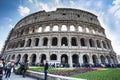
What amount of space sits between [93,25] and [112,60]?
10.6 meters

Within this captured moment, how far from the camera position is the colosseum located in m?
23.4

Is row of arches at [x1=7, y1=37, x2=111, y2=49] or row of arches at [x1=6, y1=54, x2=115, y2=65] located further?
row of arches at [x1=7, y1=37, x2=111, y2=49]

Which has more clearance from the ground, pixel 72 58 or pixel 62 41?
pixel 62 41

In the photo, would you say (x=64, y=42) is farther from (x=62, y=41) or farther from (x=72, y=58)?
(x=72, y=58)

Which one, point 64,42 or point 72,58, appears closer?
point 72,58

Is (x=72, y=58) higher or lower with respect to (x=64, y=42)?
lower

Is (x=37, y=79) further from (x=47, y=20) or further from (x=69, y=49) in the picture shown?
(x=47, y=20)

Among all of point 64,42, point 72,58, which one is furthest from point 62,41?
point 72,58

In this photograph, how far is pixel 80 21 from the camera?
27.2 meters

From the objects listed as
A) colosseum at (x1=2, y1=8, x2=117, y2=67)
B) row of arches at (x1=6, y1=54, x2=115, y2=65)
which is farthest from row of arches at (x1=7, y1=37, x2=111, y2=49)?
row of arches at (x1=6, y1=54, x2=115, y2=65)

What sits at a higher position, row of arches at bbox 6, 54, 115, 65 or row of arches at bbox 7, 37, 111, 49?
row of arches at bbox 7, 37, 111, 49

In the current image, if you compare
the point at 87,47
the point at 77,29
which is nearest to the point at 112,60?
the point at 87,47

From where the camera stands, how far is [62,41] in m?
27.9

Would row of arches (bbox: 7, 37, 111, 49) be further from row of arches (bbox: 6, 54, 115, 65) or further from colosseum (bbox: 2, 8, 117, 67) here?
row of arches (bbox: 6, 54, 115, 65)
